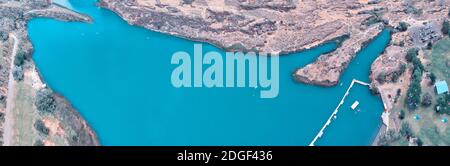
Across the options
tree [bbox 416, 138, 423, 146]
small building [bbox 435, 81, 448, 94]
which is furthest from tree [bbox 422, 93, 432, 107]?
tree [bbox 416, 138, 423, 146]

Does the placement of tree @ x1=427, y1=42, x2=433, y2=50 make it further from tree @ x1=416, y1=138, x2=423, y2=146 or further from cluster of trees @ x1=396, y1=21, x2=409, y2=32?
tree @ x1=416, y1=138, x2=423, y2=146

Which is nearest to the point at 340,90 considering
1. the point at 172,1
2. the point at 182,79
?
the point at 182,79

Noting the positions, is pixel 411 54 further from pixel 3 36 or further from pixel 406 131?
pixel 3 36

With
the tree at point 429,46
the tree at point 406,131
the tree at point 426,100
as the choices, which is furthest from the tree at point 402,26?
the tree at point 406,131

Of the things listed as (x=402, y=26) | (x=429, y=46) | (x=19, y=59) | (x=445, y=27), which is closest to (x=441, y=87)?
(x=429, y=46)

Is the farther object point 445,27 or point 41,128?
point 445,27
